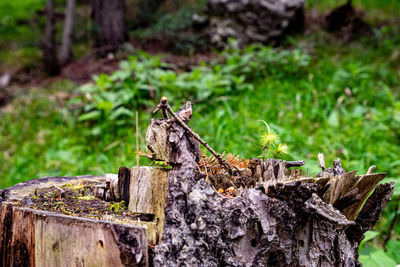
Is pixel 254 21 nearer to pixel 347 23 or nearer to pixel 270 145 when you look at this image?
pixel 347 23

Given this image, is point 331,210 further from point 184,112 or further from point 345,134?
point 345,134

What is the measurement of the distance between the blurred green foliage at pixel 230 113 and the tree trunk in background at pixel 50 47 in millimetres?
1124

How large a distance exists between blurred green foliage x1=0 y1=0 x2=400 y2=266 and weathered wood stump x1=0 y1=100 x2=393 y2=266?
4.71 feet

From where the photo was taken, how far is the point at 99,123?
13.9 ft

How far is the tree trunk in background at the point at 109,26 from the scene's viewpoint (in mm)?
6820

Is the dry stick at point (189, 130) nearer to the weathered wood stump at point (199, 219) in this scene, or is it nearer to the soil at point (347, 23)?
the weathered wood stump at point (199, 219)

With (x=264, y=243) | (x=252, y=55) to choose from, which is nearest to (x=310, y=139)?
(x=252, y=55)

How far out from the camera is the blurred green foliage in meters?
A: 3.31

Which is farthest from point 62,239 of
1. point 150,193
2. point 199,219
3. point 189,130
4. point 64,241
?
point 189,130

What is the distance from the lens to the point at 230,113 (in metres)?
3.89

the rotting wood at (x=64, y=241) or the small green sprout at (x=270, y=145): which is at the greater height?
the small green sprout at (x=270, y=145)

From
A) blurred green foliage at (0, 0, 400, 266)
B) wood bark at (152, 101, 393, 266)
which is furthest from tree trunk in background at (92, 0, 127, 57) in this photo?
wood bark at (152, 101, 393, 266)

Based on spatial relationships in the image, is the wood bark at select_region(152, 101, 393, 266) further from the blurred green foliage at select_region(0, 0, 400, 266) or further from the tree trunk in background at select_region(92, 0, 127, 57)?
the tree trunk in background at select_region(92, 0, 127, 57)

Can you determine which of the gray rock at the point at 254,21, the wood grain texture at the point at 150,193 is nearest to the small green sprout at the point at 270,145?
the wood grain texture at the point at 150,193
